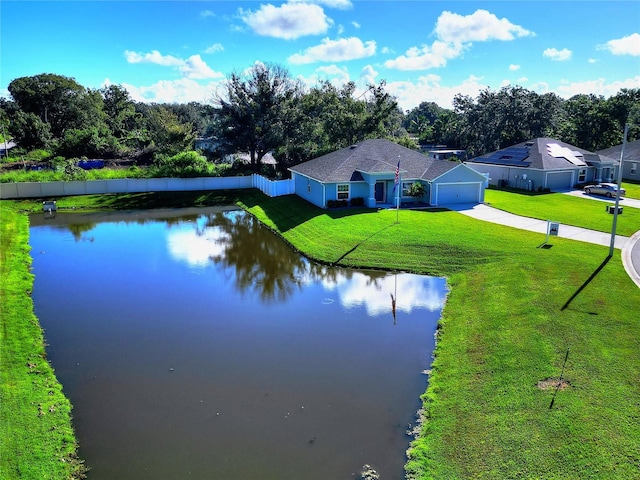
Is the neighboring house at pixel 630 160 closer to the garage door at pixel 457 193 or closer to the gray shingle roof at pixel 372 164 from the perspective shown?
the garage door at pixel 457 193

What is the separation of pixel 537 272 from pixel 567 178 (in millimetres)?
24752

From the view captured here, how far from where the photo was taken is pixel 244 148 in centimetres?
4462

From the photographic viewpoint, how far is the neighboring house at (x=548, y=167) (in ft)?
124

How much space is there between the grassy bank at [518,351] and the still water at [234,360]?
868 millimetres

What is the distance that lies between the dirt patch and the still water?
9.63 ft

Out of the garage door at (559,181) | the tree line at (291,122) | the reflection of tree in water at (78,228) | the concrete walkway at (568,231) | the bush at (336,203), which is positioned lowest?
the reflection of tree in water at (78,228)

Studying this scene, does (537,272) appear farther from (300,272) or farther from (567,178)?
(567,178)

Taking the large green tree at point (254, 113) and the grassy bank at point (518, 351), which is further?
the large green tree at point (254, 113)

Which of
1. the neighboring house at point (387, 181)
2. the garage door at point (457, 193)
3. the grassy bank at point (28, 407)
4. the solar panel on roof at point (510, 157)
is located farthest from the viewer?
the solar panel on roof at point (510, 157)

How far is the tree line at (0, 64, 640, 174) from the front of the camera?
1731 inches

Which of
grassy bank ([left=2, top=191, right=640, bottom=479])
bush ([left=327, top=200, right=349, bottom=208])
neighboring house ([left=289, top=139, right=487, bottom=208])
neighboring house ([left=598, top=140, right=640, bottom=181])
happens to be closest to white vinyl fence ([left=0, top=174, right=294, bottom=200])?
neighboring house ([left=289, top=139, right=487, bottom=208])

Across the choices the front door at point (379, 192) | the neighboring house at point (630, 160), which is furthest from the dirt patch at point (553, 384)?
the neighboring house at point (630, 160)

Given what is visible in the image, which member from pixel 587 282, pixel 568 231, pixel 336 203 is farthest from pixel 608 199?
pixel 587 282

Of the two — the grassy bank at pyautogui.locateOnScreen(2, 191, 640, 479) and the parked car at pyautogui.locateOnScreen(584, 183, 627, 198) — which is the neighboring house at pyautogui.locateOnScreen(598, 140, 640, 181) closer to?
the parked car at pyautogui.locateOnScreen(584, 183, 627, 198)
